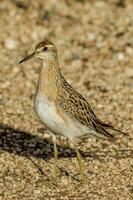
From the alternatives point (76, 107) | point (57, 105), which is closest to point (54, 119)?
point (57, 105)

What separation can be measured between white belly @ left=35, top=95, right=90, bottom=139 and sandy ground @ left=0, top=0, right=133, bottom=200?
0.76 m

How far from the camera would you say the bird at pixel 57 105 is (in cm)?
799

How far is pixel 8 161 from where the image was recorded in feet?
29.5

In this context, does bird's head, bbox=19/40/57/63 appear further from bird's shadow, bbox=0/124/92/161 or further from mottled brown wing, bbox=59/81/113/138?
bird's shadow, bbox=0/124/92/161

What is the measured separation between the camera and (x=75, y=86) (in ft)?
37.9

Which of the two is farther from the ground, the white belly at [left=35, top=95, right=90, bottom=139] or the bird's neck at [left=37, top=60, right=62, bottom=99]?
the bird's neck at [left=37, top=60, right=62, bottom=99]

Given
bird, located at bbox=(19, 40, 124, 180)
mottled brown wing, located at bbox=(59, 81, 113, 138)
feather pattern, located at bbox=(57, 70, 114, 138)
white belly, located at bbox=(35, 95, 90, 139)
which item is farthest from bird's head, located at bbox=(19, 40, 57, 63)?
white belly, located at bbox=(35, 95, 90, 139)

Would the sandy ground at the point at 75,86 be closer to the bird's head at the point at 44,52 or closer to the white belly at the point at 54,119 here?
the white belly at the point at 54,119

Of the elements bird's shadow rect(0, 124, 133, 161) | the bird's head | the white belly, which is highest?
the bird's head

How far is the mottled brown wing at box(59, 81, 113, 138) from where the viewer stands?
8.15 meters

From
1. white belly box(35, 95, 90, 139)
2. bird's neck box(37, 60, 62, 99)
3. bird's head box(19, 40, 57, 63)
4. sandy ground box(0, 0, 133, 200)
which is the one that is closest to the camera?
white belly box(35, 95, 90, 139)

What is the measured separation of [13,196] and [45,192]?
1.28ft

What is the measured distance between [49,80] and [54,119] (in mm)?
492

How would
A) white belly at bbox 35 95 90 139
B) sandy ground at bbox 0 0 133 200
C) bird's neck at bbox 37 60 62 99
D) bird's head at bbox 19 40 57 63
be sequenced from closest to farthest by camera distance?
white belly at bbox 35 95 90 139 → bird's neck at bbox 37 60 62 99 → bird's head at bbox 19 40 57 63 → sandy ground at bbox 0 0 133 200
